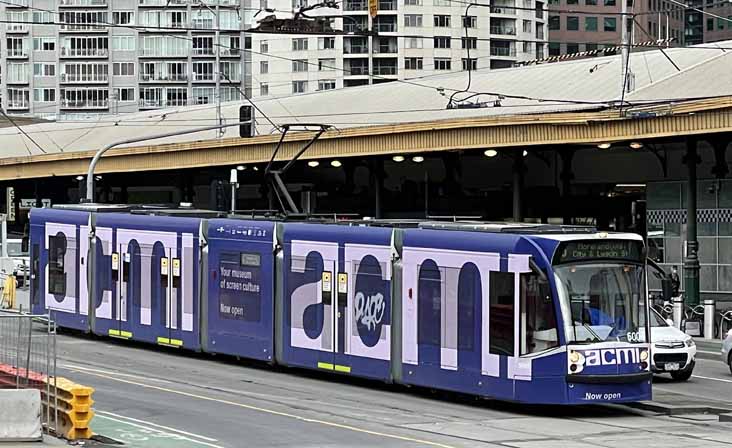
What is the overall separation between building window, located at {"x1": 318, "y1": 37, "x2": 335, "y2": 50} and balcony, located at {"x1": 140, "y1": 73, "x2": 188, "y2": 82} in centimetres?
1837

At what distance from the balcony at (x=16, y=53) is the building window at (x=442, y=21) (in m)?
44.2

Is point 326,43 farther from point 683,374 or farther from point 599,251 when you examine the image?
point 599,251

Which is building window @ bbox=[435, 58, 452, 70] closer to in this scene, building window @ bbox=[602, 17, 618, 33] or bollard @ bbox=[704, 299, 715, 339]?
building window @ bbox=[602, 17, 618, 33]

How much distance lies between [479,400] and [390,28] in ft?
349

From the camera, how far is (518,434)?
19.0 m

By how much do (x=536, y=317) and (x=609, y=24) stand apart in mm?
122967

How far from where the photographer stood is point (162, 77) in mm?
140125

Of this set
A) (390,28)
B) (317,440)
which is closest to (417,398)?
(317,440)

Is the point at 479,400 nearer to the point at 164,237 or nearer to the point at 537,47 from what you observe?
the point at 164,237

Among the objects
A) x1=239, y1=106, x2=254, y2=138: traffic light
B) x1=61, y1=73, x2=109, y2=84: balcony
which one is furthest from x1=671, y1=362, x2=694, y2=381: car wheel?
x1=61, y1=73, x2=109, y2=84: balcony

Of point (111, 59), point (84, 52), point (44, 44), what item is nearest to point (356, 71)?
point (111, 59)

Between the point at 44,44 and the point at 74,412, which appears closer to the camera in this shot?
the point at 74,412

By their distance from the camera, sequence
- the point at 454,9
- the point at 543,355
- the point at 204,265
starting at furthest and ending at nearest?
the point at 454,9
the point at 204,265
the point at 543,355

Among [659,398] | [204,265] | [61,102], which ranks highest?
[61,102]
